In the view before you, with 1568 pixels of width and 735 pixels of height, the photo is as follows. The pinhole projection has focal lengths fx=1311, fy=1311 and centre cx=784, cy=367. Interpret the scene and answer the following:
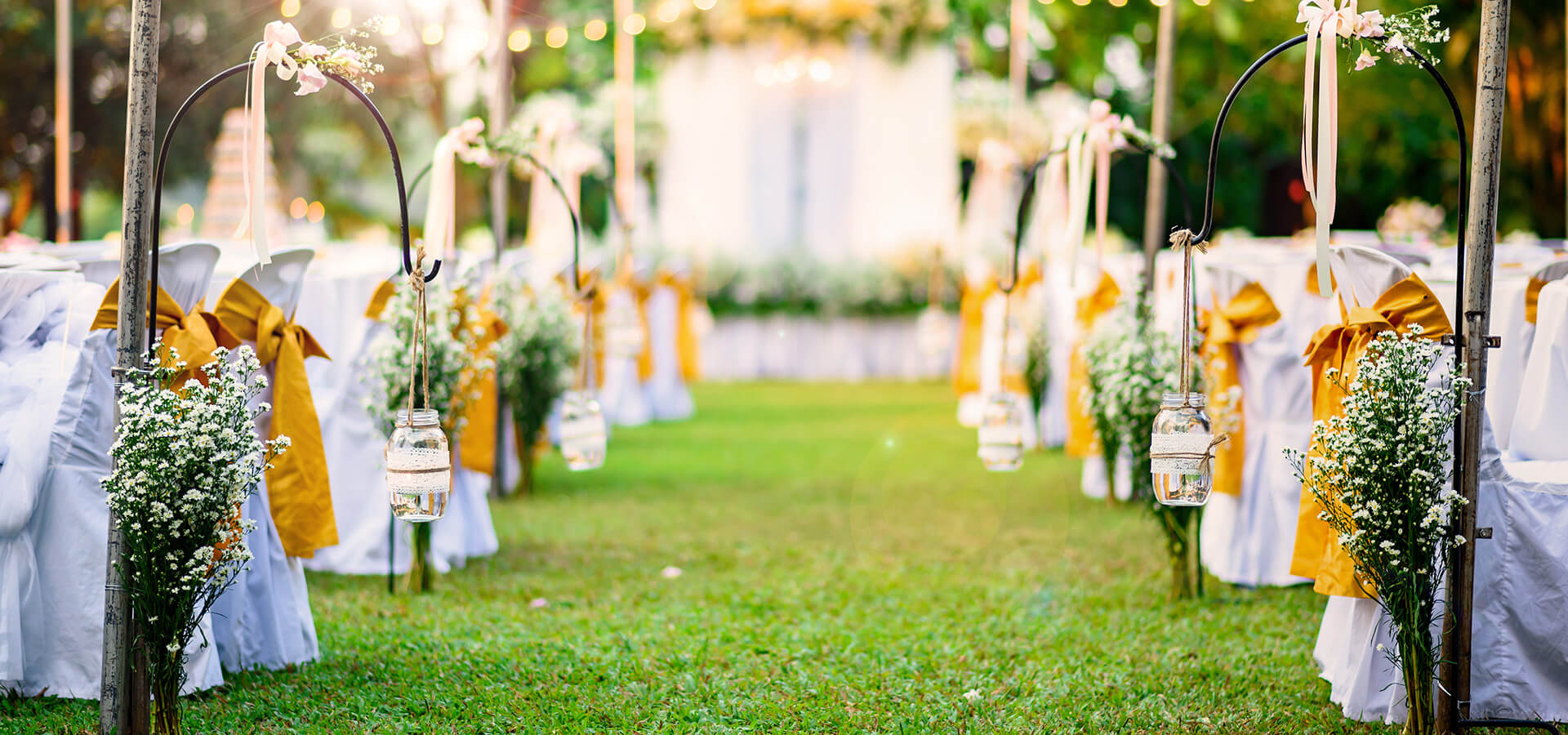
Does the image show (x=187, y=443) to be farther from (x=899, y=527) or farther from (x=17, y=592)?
(x=899, y=527)

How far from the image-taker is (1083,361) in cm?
686

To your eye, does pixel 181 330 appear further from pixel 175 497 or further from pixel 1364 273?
pixel 1364 273

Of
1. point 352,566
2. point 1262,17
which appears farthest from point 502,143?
point 1262,17

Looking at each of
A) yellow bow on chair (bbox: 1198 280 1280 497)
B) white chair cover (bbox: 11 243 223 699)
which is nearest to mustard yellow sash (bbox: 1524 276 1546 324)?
yellow bow on chair (bbox: 1198 280 1280 497)

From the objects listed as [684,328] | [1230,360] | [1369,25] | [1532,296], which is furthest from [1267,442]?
[684,328]

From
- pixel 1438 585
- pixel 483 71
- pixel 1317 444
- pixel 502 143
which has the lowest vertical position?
pixel 1438 585

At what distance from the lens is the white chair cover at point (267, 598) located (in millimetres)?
4090

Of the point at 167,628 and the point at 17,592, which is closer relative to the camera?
the point at 167,628

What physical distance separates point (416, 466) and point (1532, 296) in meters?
3.93

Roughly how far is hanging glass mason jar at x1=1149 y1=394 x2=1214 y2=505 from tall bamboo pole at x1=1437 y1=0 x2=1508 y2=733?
0.68m

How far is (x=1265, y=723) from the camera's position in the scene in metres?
3.72

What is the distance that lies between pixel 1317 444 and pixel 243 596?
3247mm

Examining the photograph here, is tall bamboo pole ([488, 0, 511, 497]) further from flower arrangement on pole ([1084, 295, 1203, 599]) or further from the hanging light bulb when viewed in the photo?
the hanging light bulb

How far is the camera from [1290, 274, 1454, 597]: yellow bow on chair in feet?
11.8
